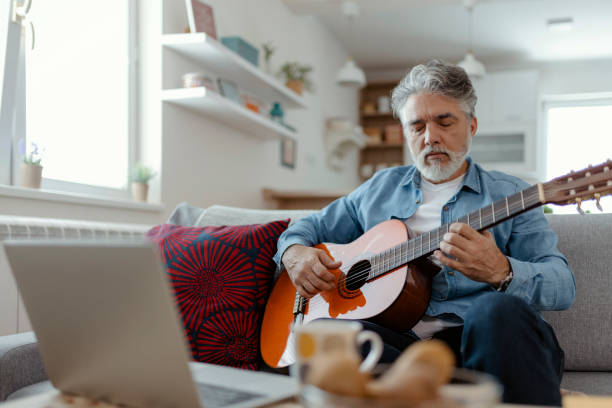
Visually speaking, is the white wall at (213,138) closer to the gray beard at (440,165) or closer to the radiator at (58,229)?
the radiator at (58,229)

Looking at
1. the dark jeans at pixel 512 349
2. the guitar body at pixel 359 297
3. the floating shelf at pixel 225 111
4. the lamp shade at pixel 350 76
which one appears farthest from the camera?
the lamp shade at pixel 350 76

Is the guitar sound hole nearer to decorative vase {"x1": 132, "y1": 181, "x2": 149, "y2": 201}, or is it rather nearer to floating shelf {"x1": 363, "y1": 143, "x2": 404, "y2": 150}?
decorative vase {"x1": 132, "y1": 181, "x2": 149, "y2": 201}

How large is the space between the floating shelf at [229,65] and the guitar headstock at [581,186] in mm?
2056

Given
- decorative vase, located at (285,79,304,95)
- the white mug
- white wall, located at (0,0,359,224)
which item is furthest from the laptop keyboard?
decorative vase, located at (285,79,304,95)

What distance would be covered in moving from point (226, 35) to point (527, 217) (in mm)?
2492

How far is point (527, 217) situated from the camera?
140cm

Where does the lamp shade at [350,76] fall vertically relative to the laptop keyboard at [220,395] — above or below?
above

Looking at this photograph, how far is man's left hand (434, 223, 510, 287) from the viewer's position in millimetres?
1160

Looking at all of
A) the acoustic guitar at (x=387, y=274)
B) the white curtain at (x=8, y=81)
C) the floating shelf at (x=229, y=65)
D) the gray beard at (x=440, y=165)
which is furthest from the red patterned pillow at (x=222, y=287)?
the floating shelf at (x=229, y=65)

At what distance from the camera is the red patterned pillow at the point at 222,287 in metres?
1.48

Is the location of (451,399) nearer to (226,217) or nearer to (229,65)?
(226,217)

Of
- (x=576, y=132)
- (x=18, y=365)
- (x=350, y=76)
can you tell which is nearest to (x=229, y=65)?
(x=350, y=76)

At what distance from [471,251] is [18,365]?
97cm

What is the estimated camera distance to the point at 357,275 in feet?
4.64
